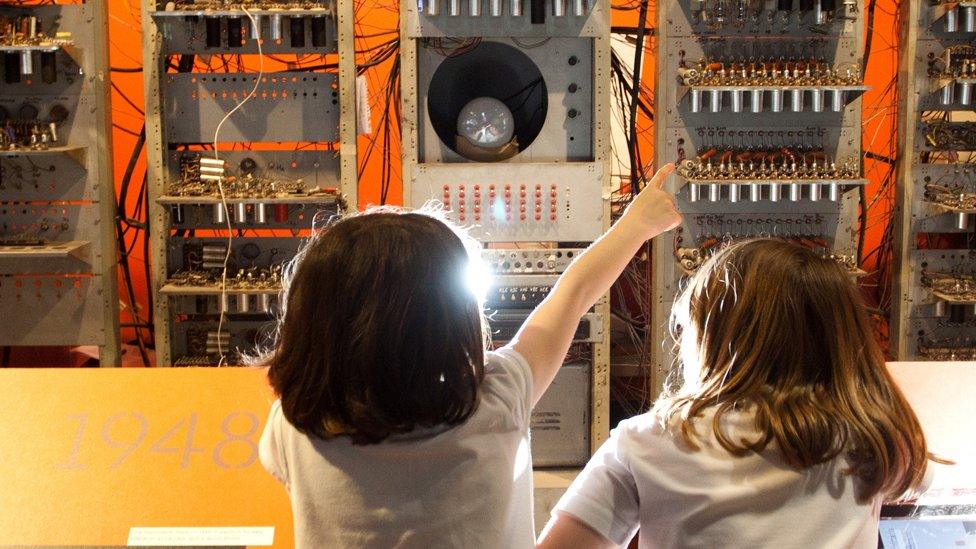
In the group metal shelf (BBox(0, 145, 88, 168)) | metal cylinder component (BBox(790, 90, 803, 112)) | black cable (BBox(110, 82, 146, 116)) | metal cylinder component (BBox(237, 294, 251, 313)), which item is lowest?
metal cylinder component (BBox(237, 294, 251, 313))

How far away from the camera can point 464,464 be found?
1.34 meters

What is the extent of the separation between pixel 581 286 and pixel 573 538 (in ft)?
1.43

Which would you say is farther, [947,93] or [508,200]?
[947,93]

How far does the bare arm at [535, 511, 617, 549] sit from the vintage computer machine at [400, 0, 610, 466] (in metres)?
2.57

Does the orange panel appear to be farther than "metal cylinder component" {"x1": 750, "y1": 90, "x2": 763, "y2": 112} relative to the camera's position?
No

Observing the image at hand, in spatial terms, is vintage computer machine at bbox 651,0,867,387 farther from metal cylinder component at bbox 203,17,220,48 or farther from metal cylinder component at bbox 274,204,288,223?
metal cylinder component at bbox 203,17,220,48

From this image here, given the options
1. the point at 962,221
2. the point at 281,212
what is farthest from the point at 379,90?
the point at 962,221

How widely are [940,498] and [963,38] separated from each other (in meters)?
3.54

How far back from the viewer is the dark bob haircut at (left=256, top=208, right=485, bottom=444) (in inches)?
52.2

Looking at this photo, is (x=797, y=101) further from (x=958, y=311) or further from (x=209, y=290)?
(x=209, y=290)

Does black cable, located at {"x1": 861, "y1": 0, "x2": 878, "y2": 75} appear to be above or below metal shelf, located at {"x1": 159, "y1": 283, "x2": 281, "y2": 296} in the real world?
above

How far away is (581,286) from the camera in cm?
169

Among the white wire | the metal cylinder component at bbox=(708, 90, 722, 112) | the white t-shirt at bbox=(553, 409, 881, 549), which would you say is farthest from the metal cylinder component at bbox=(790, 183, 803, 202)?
the white t-shirt at bbox=(553, 409, 881, 549)

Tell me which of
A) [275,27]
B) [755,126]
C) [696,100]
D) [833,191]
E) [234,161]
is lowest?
[833,191]
